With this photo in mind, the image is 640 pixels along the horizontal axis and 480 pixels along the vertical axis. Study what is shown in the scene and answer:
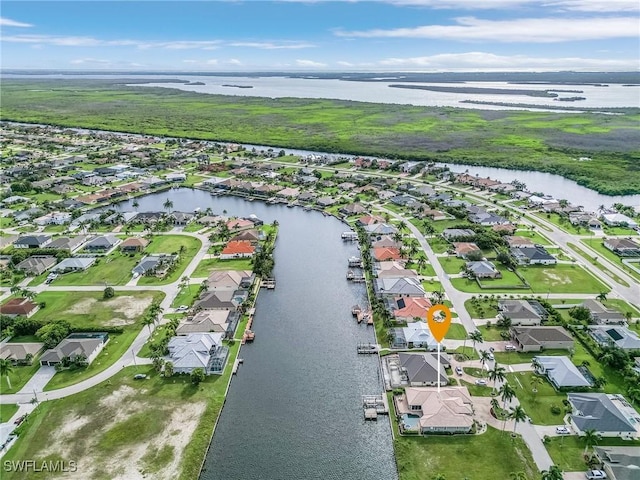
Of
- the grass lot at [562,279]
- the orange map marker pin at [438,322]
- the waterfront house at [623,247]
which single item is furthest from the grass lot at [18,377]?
the waterfront house at [623,247]

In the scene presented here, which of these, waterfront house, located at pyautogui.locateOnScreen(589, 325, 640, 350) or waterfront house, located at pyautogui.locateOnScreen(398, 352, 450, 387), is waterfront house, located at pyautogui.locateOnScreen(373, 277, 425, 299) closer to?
waterfront house, located at pyautogui.locateOnScreen(398, 352, 450, 387)

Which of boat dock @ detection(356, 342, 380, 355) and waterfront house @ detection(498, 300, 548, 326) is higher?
waterfront house @ detection(498, 300, 548, 326)

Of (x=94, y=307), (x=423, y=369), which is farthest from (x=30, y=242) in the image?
(x=423, y=369)

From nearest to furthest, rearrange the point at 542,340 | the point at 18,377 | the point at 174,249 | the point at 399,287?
the point at 18,377 → the point at 542,340 → the point at 399,287 → the point at 174,249

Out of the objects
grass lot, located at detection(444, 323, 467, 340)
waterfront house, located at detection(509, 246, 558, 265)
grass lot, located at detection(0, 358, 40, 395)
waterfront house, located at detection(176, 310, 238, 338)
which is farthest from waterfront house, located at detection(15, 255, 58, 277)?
waterfront house, located at detection(509, 246, 558, 265)

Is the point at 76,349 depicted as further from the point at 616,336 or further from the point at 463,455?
the point at 616,336

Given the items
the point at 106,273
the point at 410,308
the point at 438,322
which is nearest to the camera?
the point at 438,322

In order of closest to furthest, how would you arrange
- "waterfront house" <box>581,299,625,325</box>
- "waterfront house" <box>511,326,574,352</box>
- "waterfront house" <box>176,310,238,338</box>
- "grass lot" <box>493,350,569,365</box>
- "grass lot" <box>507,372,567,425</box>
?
"grass lot" <box>507,372,567,425</box> < "grass lot" <box>493,350,569,365</box> < "waterfront house" <box>511,326,574,352</box> < "waterfront house" <box>176,310,238,338</box> < "waterfront house" <box>581,299,625,325</box>
